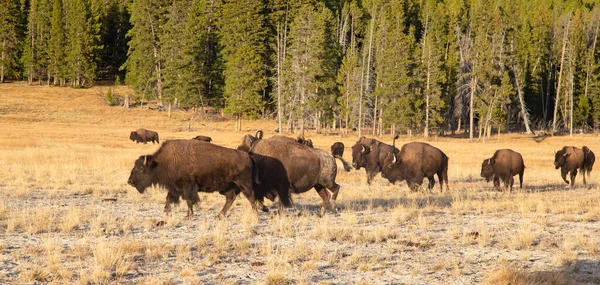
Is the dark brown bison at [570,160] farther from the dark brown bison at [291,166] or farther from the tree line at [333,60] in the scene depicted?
the tree line at [333,60]

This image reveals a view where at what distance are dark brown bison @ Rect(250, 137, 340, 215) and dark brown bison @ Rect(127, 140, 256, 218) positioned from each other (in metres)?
0.57

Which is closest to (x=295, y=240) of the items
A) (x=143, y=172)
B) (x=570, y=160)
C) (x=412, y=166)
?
(x=143, y=172)

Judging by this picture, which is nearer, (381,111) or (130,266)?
(130,266)

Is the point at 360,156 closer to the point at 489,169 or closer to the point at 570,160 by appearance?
the point at 489,169

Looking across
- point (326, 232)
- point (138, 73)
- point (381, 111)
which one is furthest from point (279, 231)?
point (138, 73)

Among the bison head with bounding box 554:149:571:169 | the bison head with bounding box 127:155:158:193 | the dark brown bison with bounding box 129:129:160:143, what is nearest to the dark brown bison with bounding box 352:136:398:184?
the bison head with bounding box 554:149:571:169

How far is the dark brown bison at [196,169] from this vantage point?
36.4 feet

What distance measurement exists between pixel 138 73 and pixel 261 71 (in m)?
24.2

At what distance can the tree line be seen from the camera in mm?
64500

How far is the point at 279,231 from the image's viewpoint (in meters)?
10.1

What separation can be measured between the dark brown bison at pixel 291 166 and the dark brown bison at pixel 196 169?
1.88 feet

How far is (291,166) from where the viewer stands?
12094 millimetres

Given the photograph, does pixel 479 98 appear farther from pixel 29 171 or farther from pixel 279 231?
pixel 279 231

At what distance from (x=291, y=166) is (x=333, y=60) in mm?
55483
